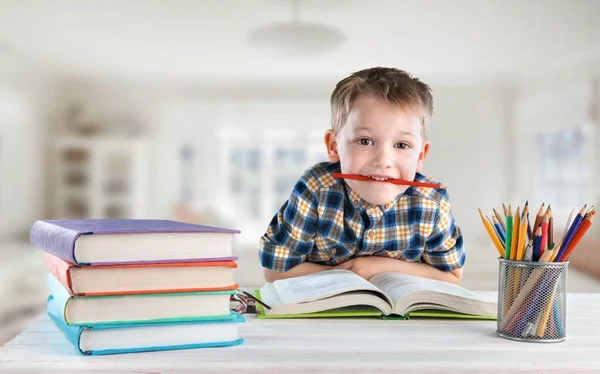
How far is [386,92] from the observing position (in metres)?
1.09

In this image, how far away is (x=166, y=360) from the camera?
25.6 inches

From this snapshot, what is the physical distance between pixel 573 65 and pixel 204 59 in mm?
2852

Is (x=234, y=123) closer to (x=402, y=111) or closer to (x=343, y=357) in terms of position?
(x=402, y=111)

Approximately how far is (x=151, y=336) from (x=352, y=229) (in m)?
0.55

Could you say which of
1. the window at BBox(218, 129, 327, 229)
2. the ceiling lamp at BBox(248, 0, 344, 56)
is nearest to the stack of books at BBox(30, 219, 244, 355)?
the ceiling lamp at BBox(248, 0, 344, 56)

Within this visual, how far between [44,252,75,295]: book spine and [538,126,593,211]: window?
4235 millimetres

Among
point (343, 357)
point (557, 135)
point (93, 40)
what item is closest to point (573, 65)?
point (557, 135)

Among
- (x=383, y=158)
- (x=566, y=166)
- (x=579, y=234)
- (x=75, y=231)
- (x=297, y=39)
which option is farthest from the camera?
(x=566, y=166)

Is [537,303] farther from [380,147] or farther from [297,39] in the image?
[297,39]

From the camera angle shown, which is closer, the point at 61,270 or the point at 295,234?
the point at 61,270

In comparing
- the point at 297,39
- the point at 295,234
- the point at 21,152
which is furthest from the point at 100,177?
the point at 295,234

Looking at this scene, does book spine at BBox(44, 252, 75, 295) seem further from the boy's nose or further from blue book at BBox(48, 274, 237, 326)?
the boy's nose

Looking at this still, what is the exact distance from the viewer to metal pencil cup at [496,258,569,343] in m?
0.75

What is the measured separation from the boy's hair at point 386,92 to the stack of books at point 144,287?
18.7 inches
